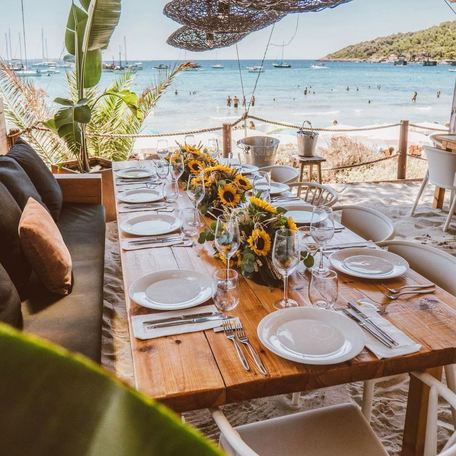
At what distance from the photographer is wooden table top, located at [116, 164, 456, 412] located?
119 cm

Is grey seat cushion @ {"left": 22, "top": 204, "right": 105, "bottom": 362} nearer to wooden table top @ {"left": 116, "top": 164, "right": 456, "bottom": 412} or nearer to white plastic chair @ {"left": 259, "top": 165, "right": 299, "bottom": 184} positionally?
wooden table top @ {"left": 116, "top": 164, "right": 456, "bottom": 412}

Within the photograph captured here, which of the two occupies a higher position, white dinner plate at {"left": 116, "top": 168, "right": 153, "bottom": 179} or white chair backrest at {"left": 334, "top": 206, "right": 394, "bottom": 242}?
white dinner plate at {"left": 116, "top": 168, "right": 153, "bottom": 179}

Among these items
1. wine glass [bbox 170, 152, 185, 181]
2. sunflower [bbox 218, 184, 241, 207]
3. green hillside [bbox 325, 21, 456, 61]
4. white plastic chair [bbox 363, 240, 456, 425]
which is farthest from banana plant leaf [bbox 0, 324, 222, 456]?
green hillside [bbox 325, 21, 456, 61]

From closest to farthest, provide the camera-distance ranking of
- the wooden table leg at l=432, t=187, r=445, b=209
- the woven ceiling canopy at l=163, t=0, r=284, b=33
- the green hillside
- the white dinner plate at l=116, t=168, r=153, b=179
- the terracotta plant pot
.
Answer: the white dinner plate at l=116, t=168, r=153, b=179
the woven ceiling canopy at l=163, t=0, r=284, b=33
the terracotta plant pot
the wooden table leg at l=432, t=187, r=445, b=209
the green hillside

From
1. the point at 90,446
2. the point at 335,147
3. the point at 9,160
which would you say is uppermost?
the point at 90,446

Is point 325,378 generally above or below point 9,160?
below

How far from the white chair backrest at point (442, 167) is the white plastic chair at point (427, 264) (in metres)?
2.63

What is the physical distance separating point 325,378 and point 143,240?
45.1 inches

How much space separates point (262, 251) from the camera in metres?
1.70

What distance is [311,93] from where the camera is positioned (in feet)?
96.0

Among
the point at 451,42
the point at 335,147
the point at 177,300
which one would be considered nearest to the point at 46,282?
the point at 177,300

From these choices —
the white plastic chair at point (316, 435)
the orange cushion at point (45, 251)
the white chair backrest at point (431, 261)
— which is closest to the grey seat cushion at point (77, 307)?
the orange cushion at point (45, 251)

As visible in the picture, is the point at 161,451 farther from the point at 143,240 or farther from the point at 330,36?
the point at 330,36

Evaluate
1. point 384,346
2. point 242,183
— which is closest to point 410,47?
point 242,183
